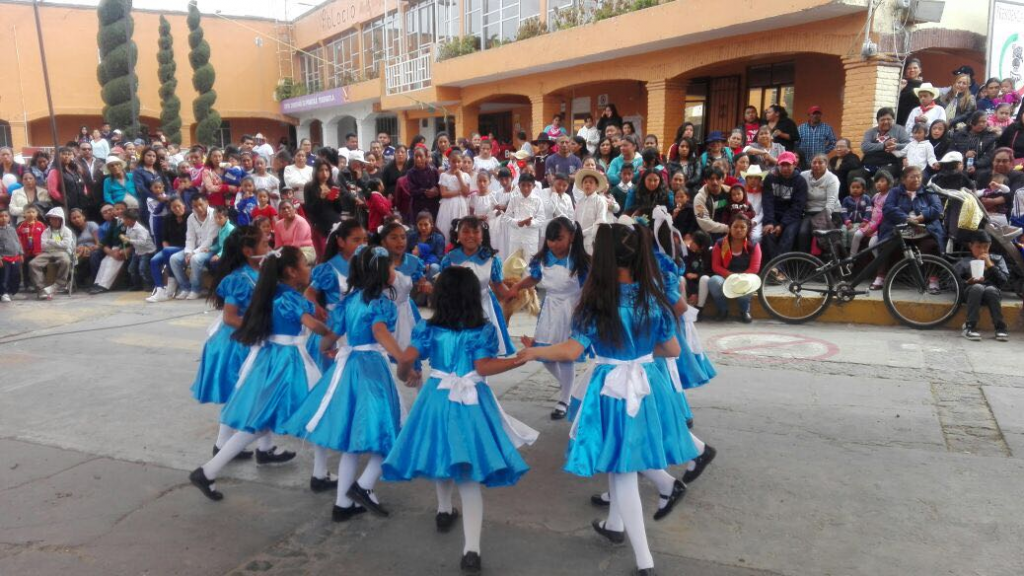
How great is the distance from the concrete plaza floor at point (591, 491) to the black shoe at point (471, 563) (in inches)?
2.4

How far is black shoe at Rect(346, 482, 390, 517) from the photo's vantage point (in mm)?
3805

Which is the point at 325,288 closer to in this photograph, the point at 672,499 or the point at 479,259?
the point at 479,259

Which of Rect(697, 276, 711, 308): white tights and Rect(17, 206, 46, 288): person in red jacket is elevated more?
Rect(17, 206, 46, 288): person in red jacket

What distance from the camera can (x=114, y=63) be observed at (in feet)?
88.4

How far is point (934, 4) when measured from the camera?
10.3m

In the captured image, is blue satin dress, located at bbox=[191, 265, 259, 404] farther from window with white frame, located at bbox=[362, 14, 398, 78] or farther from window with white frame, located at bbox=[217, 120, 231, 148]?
window with white frame, located at bbox=[217, 120, 231, 148]

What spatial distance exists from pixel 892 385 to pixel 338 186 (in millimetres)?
7022

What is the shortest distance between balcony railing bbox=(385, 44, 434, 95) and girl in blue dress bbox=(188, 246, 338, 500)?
17.5 meters

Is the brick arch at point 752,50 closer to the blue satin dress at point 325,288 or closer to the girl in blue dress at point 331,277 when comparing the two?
the girl in blue dress at point 331,277

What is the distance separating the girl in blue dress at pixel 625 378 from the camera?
320 cm

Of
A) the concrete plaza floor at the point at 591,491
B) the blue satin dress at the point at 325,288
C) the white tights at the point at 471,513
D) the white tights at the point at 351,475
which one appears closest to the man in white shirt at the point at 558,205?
the concrete plaza floor at the point at 591,491

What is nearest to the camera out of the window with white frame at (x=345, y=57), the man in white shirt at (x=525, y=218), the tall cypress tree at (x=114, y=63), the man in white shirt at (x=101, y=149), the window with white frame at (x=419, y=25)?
the man in white shirt at (x=525, y=218)

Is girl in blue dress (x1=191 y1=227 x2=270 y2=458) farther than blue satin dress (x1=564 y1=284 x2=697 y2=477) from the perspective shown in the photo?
Yes

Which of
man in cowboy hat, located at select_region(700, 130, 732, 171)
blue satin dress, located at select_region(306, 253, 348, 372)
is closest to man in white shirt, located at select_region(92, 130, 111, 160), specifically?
man in cowboy hat, located at select_region(700, 130, 732, 171)
